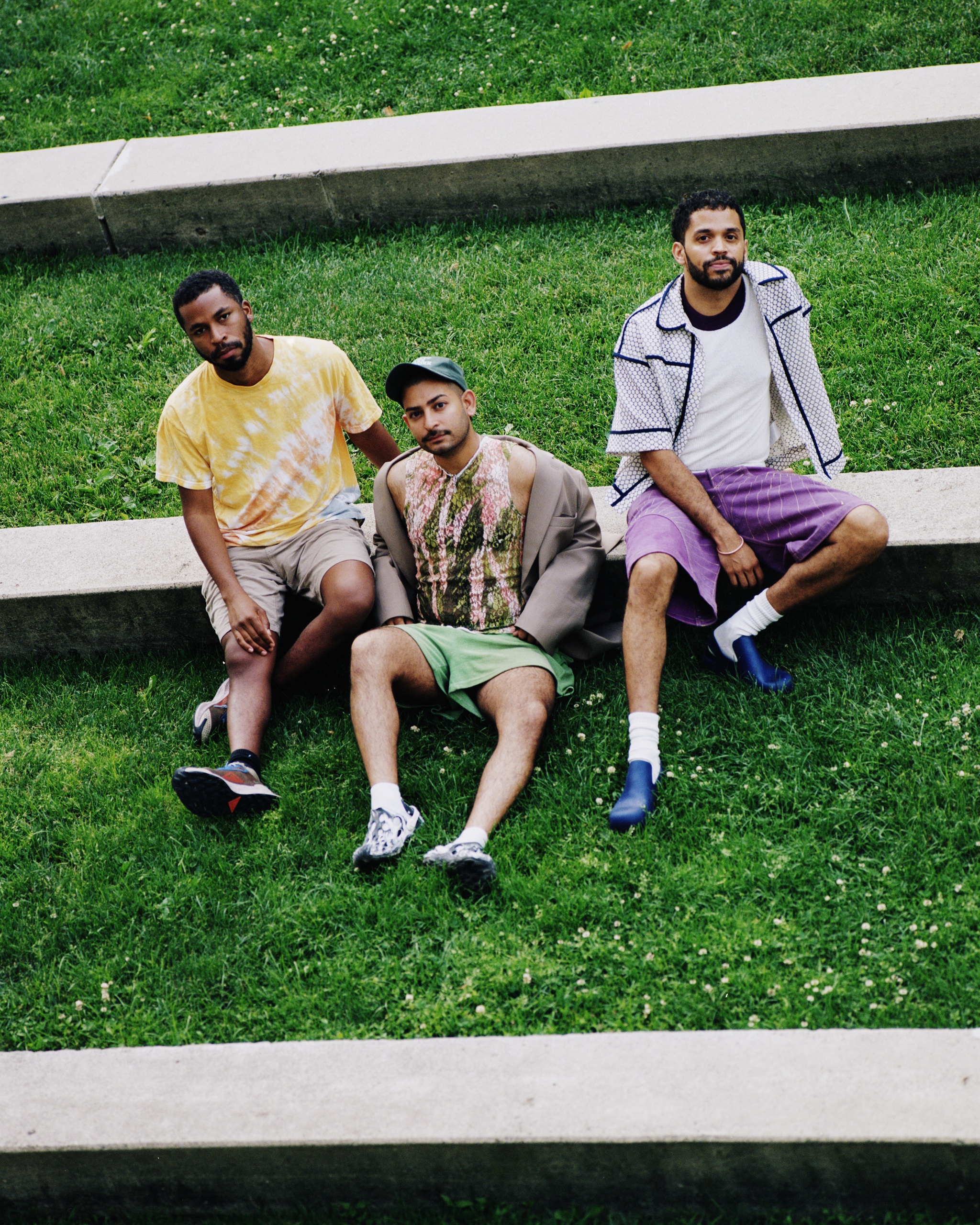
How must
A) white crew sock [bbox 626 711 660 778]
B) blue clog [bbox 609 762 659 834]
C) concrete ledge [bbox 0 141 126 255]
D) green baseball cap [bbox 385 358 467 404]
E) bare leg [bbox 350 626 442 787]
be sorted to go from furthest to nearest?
concrete ledge [bbox 0 141 126 255] → green baseball cap [bbox 385 358 467 404] → bare leg [bbox 350 626 442 787] → white crew sock [bbox 626 711 660 778] → blue clog [bbox 609 762 659 834]

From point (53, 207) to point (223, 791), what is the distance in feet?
15.7

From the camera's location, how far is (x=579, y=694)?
4.19m

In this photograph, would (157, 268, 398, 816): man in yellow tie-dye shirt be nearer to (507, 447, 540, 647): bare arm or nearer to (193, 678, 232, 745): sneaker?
(193, 678, 232, 745): sneaker

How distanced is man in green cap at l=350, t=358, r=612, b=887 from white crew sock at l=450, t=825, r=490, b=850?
0.16 metres

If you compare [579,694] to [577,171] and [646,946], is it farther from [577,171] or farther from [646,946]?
[577,171]

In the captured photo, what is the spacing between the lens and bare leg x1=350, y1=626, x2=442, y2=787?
3.83 metres

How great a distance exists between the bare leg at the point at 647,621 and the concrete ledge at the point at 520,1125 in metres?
1.30

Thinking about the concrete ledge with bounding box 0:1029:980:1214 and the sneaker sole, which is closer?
the concrete ledge with bounding box 0:1029:980:1214

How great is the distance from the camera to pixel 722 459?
13.7ft

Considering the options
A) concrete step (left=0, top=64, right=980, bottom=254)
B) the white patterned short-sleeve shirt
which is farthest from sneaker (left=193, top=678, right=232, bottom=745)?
concrete step (left=0, top=64, right=980, bottom=254)

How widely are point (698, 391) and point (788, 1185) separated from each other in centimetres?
261

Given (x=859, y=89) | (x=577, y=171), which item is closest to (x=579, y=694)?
(x=577, y=171)

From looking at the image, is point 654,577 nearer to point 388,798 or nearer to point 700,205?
point 388,798

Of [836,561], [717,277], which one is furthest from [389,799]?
[717,277]
